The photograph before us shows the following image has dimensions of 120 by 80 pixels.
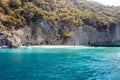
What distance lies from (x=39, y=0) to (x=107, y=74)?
80.6 m

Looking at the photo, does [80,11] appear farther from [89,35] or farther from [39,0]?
[39,0]

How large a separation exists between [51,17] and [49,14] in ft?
7.15

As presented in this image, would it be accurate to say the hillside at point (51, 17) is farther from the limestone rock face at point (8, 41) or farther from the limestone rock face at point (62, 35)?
the limestone rock face at point (8, 41)

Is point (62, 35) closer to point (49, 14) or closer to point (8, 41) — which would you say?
point (49, 14)

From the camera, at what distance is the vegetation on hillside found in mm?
91562

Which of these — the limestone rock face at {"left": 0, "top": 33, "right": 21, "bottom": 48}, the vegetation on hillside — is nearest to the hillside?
the vegetation on hillside

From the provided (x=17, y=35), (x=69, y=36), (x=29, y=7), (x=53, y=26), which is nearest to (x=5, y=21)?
(x=17, y=35)

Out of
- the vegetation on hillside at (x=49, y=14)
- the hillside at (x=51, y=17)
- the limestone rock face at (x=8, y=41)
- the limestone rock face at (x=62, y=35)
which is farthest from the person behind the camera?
the limestone rock face at (x=62, y=35)

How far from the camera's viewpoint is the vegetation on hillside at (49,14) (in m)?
91.6

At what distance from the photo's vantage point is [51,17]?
98688mm

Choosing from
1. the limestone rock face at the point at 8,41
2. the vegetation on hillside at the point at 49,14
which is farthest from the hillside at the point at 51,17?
the limestone rock face at the point at 8,41

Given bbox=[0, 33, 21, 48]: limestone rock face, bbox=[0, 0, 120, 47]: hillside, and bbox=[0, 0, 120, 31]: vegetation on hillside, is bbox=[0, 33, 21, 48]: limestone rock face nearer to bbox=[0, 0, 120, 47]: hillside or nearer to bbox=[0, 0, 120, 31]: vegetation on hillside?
bbox=[0, 0, 120, 47]: hillside

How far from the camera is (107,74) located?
92.7 feet

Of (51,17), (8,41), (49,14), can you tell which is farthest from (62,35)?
(8,41)
